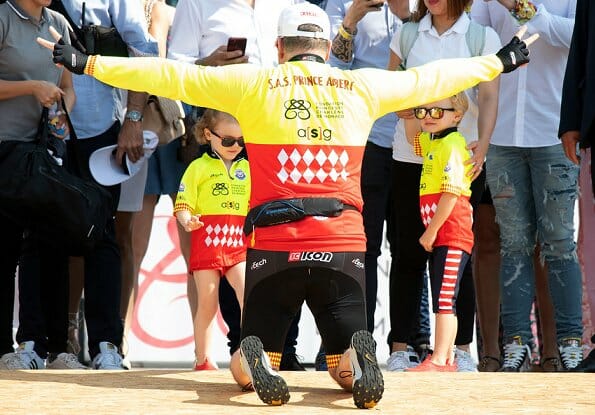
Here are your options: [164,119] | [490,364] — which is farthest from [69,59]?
[490,364]

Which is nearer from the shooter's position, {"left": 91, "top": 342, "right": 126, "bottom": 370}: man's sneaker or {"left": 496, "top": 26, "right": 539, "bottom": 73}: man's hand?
{"left": 496, "top": 26, "right": 539, "bottom": 73}: man's hand

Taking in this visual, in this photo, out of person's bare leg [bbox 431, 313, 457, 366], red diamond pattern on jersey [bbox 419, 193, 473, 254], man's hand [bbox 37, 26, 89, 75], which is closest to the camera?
man's hand [bbox 37, 26, 89, 75]

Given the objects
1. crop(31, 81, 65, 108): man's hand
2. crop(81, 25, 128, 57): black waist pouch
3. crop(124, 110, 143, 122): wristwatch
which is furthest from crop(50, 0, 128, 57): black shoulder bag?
crop(31, 81, 65, 108): man's hand

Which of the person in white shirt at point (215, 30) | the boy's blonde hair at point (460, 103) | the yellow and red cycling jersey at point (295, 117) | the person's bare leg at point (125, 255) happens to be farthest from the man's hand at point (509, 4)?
the person's bare leg at point (125, 255)

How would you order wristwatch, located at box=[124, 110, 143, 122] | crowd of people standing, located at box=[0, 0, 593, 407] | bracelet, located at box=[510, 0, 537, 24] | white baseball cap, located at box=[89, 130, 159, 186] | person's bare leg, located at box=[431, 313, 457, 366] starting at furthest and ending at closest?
1. wristwatch, located at box=[124, 110, 143, 122]
2. white baseball cap, located at box=[89, 130, 159, 186]
3. bracelet, located at box=[510, 0, 537, 24]
4. crowd of people standing, located at box=[0, 0, 593, 407]
5. person's bare leg, located at box=[431, 313, 457, 366]

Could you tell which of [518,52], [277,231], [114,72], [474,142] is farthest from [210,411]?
[474,142]

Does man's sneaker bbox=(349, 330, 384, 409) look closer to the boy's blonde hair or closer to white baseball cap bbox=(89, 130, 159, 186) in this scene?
the boy's blonde hair

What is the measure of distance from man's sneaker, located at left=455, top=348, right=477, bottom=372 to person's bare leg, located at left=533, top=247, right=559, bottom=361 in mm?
802

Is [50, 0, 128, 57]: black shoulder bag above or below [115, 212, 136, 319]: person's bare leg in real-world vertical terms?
above

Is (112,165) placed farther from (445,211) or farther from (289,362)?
(445,211)

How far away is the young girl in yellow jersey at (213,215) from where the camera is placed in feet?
21.6

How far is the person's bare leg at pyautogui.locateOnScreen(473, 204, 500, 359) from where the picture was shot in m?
7.31

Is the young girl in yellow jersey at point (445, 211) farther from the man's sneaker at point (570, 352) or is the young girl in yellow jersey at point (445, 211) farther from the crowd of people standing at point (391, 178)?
the man's sneaker at point (570, 352)

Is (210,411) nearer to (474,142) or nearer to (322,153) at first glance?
(322,153)
